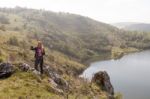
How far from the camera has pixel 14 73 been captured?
32.2 meters

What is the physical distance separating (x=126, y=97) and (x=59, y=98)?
81.9 m

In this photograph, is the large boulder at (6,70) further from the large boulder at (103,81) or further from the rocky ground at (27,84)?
the large boulder at (103,81)

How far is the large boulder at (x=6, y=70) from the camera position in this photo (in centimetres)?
3189

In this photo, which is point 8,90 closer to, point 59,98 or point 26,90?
point 26,90

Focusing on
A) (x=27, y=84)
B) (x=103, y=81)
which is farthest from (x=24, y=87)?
(x=103, y=81)

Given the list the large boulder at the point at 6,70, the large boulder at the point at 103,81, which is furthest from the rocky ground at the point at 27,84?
the large boulder at the point at 103,81

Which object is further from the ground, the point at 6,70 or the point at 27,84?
the point at 6,70

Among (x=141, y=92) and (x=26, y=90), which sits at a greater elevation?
(x=26, y=90)

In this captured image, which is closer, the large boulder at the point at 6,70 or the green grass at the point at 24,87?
the green grass at the point at 24,87

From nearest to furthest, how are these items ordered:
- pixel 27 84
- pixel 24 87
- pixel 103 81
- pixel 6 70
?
pixel 24 87, pixel 27 84, pixel 6 70, pixel 103 81

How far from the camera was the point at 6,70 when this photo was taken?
32.1 meters

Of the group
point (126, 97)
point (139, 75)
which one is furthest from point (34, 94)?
point (139, 75)

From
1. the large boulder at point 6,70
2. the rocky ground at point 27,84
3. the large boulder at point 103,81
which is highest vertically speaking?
the large boulder at point 6,70

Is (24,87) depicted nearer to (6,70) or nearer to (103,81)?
(6,70)
